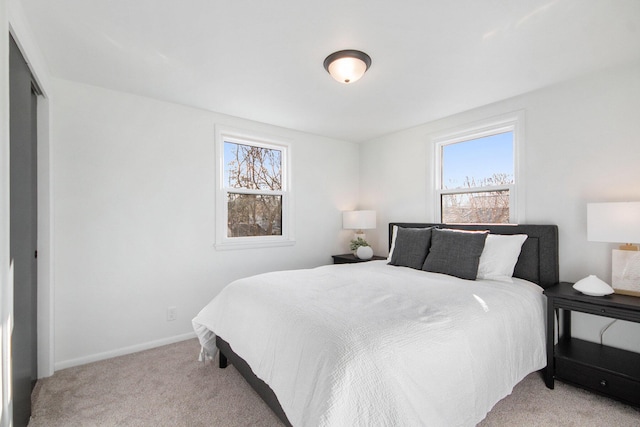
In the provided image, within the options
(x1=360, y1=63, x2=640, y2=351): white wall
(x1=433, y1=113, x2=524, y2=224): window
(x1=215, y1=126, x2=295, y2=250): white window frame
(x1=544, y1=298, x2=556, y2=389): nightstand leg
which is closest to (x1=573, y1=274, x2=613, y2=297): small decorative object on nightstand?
(x1=544, y1=298, x2=556, y2=389): nightstand leg

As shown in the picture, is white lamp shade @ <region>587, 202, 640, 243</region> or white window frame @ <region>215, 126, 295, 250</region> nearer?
white lamp shade @ <region>587, 202, 640, 243</region>

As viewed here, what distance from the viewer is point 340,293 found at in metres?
2.06

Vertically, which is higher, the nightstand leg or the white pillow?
the white pillow

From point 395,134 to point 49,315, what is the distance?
400 centimetres

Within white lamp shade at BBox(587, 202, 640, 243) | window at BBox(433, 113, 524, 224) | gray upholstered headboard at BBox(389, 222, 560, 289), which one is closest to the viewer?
white lamp shade at BBox(587, 202, 640, 243)

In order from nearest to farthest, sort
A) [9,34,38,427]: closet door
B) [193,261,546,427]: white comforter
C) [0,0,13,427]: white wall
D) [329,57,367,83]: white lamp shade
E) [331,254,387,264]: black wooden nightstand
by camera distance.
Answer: [193,261,546,427]: white comforter
[0,0,13,427]: white wall
[9,34,38,427]: closet door
[329,57,367,83]: white lamp shade
[331,254,387,264]: black wooden nightstand

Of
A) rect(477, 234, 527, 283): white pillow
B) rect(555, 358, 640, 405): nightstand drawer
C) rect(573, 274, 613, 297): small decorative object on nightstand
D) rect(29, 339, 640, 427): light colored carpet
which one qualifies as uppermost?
rect(477, 234, 527, 283): white pillow

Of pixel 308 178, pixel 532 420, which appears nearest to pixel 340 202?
pixel 308 178

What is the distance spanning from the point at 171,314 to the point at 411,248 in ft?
8.19

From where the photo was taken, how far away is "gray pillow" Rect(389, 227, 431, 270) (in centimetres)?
305

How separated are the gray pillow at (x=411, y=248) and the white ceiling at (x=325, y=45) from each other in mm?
1334

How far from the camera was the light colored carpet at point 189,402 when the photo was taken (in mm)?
1854

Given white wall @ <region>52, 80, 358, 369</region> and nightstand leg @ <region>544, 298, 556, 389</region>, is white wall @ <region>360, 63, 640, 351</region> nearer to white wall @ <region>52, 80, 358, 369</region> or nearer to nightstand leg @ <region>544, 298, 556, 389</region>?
nightstand leg @ <region>544, 298, 556, 389</region>

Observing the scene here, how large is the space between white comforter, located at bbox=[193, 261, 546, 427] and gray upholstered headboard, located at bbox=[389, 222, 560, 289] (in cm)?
24
